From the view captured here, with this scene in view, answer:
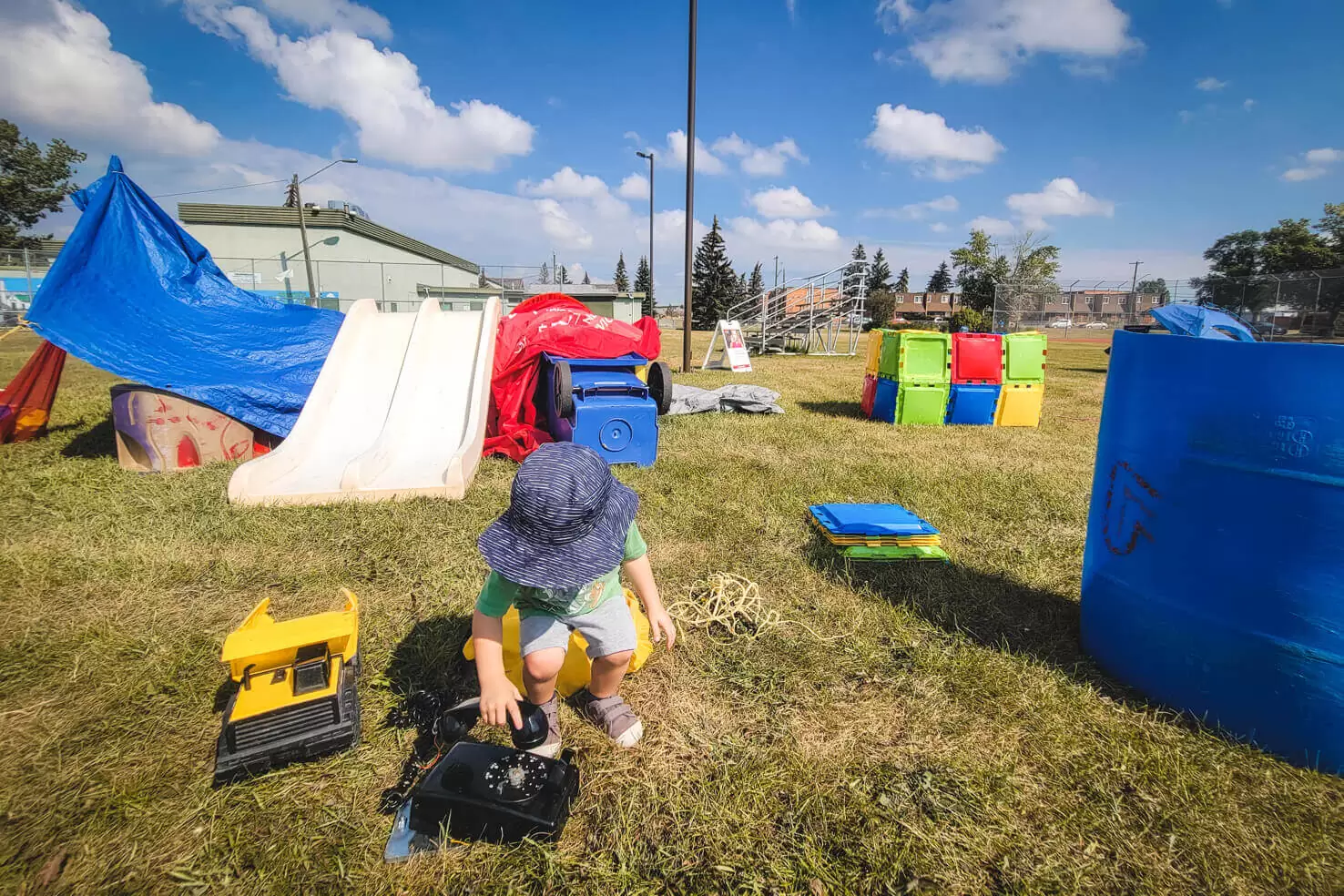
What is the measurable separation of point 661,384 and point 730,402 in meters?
1.81

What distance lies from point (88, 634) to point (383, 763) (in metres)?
1.67

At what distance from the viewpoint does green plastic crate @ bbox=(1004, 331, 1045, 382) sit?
7.52 meters

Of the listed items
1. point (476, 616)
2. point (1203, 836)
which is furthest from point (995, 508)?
point (476, 616)

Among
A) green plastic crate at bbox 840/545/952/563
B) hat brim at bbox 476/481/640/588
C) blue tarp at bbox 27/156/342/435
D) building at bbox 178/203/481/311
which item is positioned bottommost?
green plastic crate at bbox 840/545/952/563

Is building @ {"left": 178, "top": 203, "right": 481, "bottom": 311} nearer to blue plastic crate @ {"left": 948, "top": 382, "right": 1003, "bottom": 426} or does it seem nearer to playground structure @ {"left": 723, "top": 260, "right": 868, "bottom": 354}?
playground structure @ {"left": 723, "top": 260, "right": 868, "bottom": 354}

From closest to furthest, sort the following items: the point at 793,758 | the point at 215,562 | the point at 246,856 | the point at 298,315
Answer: the point at 246,856 < the point at 793,758 < the point at 215,562 < the point at 298,315

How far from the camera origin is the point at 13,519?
385 cm

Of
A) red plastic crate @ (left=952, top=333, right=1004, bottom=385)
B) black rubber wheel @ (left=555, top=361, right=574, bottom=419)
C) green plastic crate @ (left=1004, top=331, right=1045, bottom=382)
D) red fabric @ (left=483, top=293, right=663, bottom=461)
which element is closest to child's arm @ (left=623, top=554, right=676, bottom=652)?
black rubber wheel @ (left=555, top=361, right=574, bottom=419)

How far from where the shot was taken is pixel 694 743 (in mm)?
2092

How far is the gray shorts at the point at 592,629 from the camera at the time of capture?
199 cm

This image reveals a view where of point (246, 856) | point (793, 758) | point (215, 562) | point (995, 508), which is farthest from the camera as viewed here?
point (995, 508)

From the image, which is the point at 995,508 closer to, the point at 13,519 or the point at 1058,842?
the point at 1058,842

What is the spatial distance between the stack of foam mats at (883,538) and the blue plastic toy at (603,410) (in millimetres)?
2072

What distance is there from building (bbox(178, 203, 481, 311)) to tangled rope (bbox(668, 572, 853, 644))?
30335 mm
